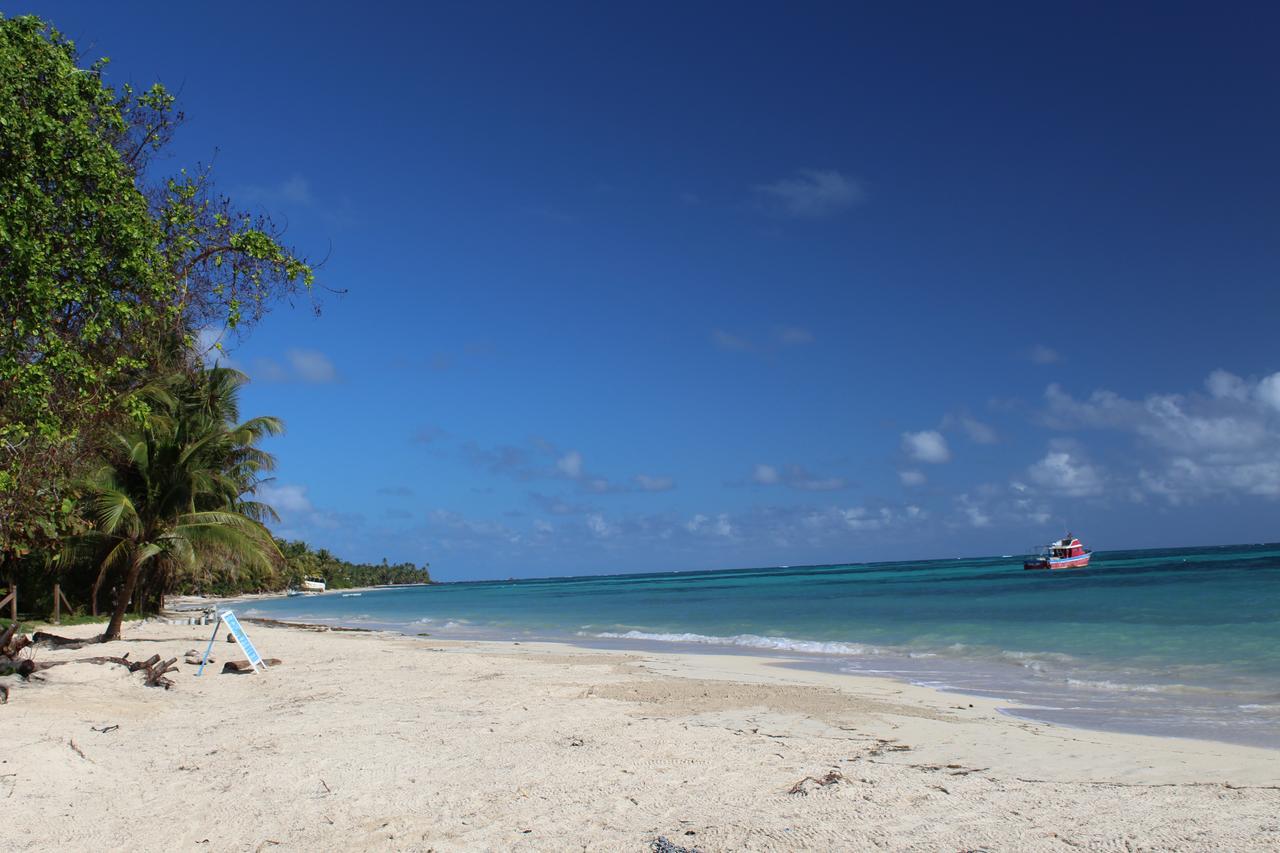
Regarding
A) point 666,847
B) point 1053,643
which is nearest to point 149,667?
point 666,847

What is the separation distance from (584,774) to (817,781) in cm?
159

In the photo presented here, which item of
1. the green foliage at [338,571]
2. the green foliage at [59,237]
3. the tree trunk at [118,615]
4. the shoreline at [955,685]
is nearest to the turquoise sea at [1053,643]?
the shoreline at [955,685]

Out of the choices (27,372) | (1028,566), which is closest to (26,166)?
(27,372)

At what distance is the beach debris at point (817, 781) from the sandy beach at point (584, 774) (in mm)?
25

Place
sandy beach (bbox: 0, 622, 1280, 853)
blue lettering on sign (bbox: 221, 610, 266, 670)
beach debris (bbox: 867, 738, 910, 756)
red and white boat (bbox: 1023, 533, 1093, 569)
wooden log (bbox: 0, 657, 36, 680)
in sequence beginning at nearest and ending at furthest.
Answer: sandy beach (bbox: 0, 622, 1280, 853) < beach debris (bbox: 867, 738, 910, 756) < wooden log (bbox: 0, 657, 36, 680) < blue lettering on sign (bbox: 221, 610, 266, 670) < red and white boat (bbox: 1023, 533, 1093, 569)

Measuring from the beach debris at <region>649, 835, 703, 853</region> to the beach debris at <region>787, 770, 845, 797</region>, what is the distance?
109 cm

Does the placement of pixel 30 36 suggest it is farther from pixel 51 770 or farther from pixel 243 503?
pixel 243 503

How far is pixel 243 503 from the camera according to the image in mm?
26156

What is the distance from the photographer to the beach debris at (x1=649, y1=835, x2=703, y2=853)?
165 inches

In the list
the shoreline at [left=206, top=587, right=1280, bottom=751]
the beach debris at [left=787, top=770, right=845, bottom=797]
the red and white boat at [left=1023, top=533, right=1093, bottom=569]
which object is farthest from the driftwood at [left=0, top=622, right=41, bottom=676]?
the red and white boat at [left=1023, top=533, right=1093, bottom=569]

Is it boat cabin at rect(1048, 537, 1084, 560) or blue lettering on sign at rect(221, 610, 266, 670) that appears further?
boat cabin at rect(1048, 537, 1084, 560)

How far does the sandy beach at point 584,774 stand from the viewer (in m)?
4.52

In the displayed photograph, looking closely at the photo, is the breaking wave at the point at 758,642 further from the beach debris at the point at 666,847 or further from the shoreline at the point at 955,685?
the beach debris at the point at 666,847

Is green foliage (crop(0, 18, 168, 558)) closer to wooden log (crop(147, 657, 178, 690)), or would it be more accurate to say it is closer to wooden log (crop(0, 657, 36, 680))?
wooden log (crop(0, 657, 36, 680))
